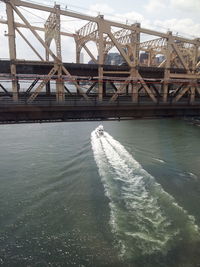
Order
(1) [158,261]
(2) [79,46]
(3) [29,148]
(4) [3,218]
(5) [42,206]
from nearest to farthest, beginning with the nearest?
(1) [158,261] → (4) [3,218] → (5) [42,206] → (3) [29,148] → (2) [79,46]

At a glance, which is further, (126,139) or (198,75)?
(126,139)

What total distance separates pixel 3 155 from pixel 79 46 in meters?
19.3

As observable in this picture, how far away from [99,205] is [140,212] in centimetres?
300

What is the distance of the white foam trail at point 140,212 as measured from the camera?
1142cm

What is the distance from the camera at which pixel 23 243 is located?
11336 millimetres

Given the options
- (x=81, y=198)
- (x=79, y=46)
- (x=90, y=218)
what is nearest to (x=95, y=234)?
(x=90, y=218)

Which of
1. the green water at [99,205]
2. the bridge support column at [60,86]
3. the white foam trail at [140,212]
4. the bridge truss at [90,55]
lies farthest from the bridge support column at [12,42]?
the white foam trail at [140,212]

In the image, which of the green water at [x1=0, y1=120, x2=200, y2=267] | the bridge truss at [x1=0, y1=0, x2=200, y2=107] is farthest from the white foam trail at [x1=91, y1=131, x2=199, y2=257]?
the bridge truss at [x1=0, y1=0, x2=200, y2=107]

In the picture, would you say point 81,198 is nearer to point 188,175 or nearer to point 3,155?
point 188,175

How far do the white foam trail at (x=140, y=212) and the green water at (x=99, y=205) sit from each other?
0.20ft

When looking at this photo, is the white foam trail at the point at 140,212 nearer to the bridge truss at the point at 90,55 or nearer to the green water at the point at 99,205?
the green water at the point at 99,205

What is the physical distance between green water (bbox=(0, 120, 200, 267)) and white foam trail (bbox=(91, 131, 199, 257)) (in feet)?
0.20

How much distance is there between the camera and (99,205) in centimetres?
1451

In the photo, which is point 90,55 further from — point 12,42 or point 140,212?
point 140,212
